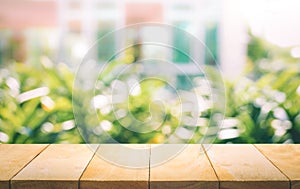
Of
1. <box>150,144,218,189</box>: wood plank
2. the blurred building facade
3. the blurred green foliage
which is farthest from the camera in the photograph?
the blurred building facade

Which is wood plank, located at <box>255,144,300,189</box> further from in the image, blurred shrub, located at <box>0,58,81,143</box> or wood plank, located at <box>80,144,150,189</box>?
blurred shrub, located at <box>0,58,81,143</box>

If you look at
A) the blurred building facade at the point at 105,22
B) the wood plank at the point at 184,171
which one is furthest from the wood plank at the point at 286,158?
the blurred building facade at the point at 105,22

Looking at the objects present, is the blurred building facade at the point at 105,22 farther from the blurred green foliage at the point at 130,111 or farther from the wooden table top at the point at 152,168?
the wooden table top at the point at 152,168

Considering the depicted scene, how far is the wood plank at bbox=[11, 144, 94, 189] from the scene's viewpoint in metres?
1.01

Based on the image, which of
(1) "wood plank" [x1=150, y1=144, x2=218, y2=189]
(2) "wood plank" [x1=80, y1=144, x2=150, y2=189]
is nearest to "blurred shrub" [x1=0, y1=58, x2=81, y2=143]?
(2) "wood plank" [x1=80, y1=144, x2=150, y2=189]

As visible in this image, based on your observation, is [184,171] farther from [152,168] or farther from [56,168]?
[56,168]

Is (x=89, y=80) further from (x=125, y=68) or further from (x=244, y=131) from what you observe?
(x=244, y=131)

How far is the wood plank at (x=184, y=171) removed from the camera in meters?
1.01

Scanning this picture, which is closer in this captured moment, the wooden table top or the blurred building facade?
the wooden table top

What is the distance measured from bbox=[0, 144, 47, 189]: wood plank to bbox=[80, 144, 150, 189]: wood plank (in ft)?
0.57

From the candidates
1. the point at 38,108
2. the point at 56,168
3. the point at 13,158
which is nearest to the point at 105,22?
the point at 38,108

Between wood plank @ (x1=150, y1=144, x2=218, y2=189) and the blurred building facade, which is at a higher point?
wood plank @ (x1=150, y1=144, x2=218, y2=189)

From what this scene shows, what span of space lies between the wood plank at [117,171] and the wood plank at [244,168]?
19 cm

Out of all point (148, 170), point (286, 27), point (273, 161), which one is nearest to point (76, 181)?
point (148, 170)
